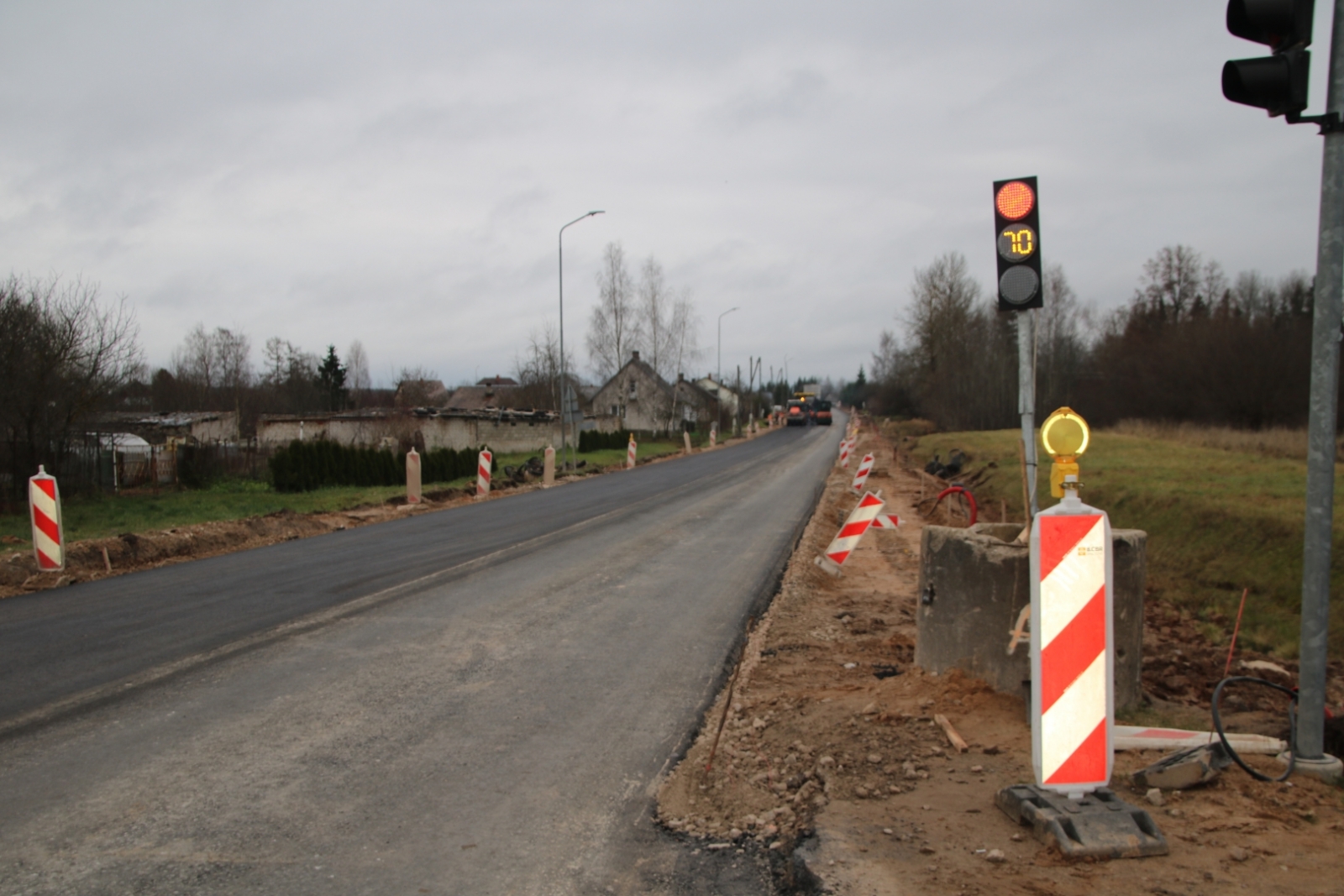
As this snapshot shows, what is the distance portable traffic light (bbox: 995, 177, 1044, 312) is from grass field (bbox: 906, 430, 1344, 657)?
5917 millimetres

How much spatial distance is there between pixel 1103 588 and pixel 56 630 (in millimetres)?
8512

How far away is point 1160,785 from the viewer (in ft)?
13.2

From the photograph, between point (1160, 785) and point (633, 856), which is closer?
point (633, 856)

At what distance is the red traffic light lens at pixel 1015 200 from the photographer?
5.57 m

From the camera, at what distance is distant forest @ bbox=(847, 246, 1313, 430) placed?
141ft

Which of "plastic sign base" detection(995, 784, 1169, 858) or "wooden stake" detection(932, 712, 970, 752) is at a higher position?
"plastic sign base" detection(995, 784, 1169, 858)

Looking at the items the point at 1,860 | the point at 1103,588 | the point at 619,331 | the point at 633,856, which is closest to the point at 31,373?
the point at 1,860

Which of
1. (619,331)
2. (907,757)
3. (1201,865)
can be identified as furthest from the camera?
(619,331)

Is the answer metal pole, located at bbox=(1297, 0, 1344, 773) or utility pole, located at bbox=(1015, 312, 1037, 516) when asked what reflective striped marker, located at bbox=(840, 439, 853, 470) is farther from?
metal pole, located at bbox=(1297, 0, 1344, 773)

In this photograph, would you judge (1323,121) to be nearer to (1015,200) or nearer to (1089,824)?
(1015,200)

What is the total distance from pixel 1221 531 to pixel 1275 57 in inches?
406

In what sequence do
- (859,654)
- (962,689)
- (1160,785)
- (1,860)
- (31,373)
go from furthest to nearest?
(31,373)
(859,654)
(962,689)
(1160,785)
(1,860)

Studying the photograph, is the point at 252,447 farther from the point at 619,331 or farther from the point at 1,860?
the point at 619,331

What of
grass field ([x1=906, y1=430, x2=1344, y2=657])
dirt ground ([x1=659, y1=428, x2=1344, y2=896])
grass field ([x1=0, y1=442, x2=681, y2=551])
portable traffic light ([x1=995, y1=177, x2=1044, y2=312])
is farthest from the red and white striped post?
portable traffic light ([x1=995, y1=177, x2=1044, y2=312])
